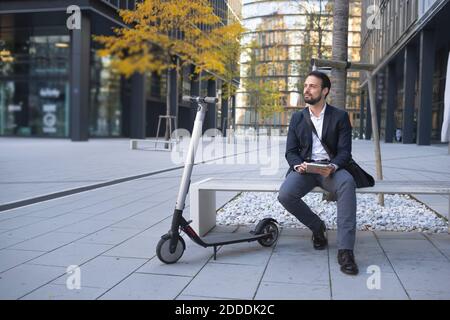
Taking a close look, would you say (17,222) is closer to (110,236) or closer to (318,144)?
(110,236)

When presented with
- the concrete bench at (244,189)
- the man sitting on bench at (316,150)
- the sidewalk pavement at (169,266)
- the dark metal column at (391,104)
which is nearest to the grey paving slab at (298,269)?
the sidewalk pavement at (169,266)

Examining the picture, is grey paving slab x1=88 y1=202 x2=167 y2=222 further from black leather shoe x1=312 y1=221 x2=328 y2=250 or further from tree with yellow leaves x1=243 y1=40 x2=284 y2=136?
tree with yellow leaves x1=243 y1=40 x2=284 y2=136

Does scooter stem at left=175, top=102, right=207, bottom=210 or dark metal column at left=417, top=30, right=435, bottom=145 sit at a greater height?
dark metal column at left=417, top=30, right=435, bottom=145

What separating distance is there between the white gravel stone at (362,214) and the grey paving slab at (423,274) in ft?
4.42

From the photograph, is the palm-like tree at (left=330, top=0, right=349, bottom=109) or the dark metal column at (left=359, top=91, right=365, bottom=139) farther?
the dark metal column at (left=359, top=91, right=365, bottom=139)

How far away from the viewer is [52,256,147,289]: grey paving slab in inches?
132

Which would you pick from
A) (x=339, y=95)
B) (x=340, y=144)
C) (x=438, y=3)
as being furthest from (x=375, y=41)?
(x=340, y=144)

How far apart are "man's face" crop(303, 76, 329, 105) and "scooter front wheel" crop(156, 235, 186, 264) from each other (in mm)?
1642

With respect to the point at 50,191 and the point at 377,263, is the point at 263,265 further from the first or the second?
the point at 50,191

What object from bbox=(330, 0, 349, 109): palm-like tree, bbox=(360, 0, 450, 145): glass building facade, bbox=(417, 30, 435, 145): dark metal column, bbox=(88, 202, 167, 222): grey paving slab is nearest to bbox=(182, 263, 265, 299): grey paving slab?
bbox=(88, 202, 167, 222): grey paving slab

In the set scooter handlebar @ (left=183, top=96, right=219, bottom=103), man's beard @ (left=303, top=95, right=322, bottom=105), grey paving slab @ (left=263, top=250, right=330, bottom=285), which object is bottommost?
grey paving slab @ (left=263, top=250, right=330, bottom=285)

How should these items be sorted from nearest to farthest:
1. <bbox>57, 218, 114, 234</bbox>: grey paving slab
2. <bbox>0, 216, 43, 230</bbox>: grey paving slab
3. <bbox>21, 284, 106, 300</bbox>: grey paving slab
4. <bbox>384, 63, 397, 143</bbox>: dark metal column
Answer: <bbox>21, 284, 106, 300</bbox>: grey paving slab
<bbox>57, 218, 114, 234</bbox>: grey paving slab
<bbox>0, 216, 43, 230</bbox>: grey paving slab
<bbox>384, 63, 397, 143</bbox>: dark metal column

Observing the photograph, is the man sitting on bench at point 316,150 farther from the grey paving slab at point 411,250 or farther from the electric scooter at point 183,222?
the electric scooter at point 183,222
